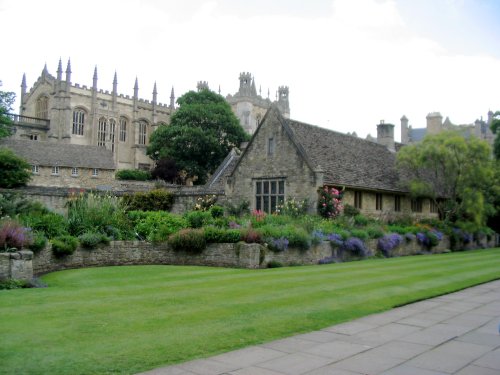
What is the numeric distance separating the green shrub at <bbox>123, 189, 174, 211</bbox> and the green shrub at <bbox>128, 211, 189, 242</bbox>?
9321 millimetres

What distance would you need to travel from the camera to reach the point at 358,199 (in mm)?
27391

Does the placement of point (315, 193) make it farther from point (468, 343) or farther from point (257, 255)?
point (468, 343)

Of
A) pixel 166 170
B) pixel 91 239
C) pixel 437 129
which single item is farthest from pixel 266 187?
pixel 437 129

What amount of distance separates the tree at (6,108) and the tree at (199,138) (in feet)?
55.0

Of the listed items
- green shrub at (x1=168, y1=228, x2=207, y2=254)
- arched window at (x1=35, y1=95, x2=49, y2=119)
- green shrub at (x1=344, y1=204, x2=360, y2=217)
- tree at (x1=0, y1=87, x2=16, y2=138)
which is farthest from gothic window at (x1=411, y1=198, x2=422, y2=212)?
arched window at (x1=35, y1=95, x2=49, y2=119)

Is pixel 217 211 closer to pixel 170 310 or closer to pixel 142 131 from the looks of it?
pixel 170 310

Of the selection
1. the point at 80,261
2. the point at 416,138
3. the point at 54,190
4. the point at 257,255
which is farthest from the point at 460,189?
the point at 416,138

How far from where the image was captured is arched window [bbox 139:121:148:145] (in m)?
88.3

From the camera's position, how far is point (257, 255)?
1675cm

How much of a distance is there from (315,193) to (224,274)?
1133 cm

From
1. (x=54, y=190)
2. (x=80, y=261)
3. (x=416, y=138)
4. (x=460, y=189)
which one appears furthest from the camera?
(x=416, y=138)

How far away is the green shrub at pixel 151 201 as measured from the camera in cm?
3053

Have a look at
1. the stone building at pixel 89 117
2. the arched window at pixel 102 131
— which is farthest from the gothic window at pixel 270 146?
the arched window at pixel 102 131

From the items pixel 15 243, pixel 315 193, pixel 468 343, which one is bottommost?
pixel 468 343
